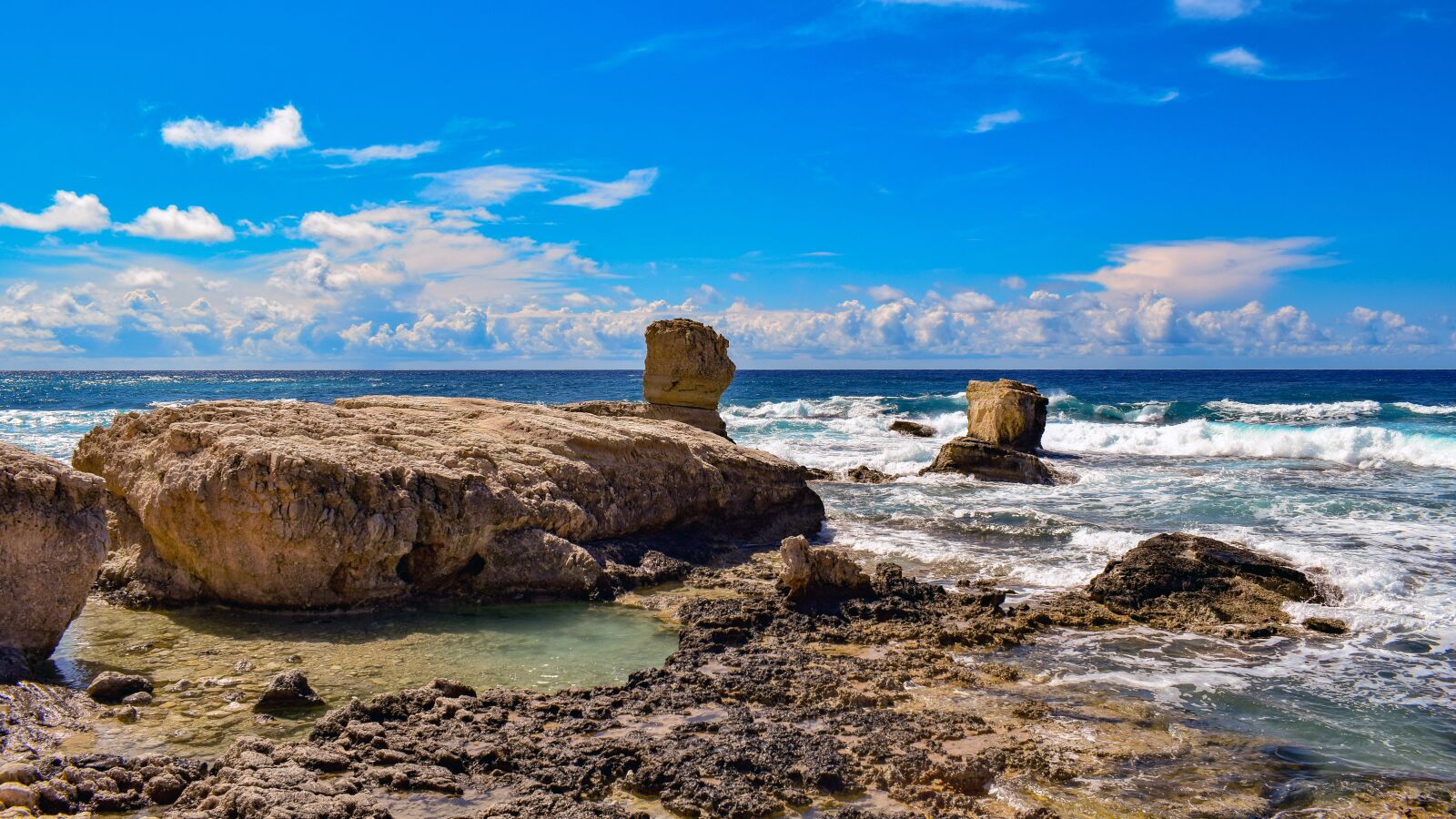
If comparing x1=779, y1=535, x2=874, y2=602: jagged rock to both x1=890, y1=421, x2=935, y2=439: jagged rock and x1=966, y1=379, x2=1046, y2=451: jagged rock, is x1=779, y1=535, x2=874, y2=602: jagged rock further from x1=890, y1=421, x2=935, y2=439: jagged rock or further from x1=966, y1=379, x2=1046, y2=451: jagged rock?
x1=890, y1=421, x2=935, y2=439: jagged rock

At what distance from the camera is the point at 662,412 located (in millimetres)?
20281

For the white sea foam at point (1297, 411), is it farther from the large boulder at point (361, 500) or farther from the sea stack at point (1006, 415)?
the large boulder at point (361, 500)

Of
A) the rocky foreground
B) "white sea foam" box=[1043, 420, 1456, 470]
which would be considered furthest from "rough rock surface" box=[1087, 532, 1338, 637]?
"white sea foam" box=[1043, 420, 1456, 470]

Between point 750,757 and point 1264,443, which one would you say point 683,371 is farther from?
point 1264,443

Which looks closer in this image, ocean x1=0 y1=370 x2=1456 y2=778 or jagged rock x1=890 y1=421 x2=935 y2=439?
ocean x1=0 y1=370 x2=1456 y2=778

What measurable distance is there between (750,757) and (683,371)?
15.5 metres

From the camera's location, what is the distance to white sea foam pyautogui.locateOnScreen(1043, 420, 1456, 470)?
25234 millimetres

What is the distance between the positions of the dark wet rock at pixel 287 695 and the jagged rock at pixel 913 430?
28775 mm

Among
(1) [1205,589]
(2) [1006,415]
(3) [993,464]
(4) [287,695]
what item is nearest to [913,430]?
(2) [1006,415]

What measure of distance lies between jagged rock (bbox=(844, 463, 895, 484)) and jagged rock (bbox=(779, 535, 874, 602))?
33.3 feet

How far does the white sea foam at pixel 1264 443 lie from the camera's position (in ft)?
82.8

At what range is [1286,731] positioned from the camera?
6035mm

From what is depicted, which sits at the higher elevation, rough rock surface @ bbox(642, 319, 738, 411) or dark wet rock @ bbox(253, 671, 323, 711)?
rough rock surface @ bbox(642, 319, 738, 411)

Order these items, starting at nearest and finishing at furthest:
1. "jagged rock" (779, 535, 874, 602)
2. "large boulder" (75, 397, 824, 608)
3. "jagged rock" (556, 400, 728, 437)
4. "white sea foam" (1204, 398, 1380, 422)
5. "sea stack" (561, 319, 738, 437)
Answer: "large boulder" (75, 397, 824, 608) < "jagged rock" (779, 535, 874, 602) < "jagged rock" (556, 400, 728, 437) < "sea stack" (561, 319, 738, 437) < "white sea foam" (1204, 398, 1380, 422)
